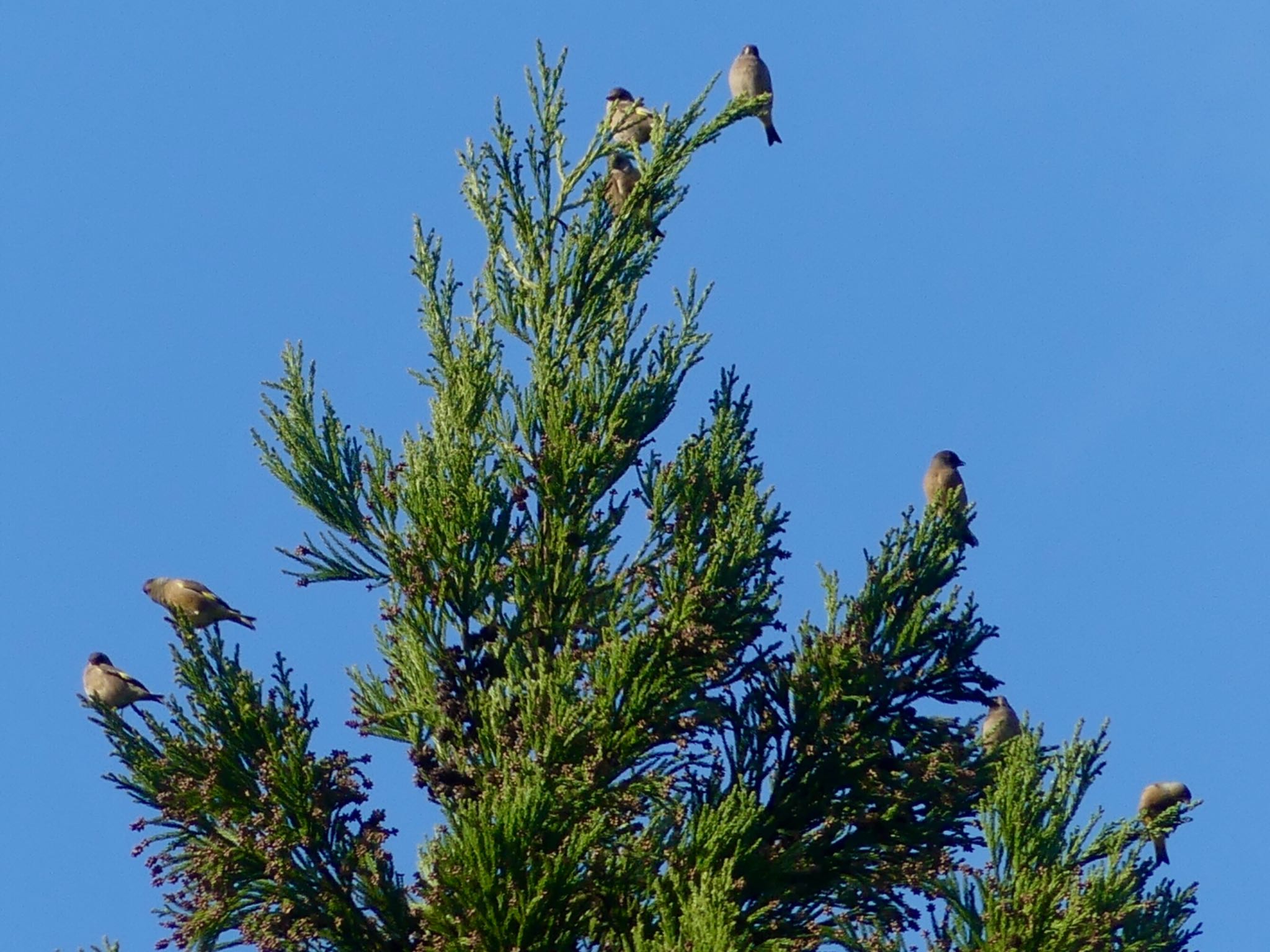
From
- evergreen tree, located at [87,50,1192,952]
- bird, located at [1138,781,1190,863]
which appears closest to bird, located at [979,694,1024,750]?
bird, located at [1138,781,1190,863]

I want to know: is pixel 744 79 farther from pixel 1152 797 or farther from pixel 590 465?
pixel 590 465

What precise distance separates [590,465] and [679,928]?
2.03 meters

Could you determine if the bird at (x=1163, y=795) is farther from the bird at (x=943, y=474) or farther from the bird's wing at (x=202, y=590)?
the bird's wing at (x=202, y=590)

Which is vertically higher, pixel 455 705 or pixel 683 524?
pixel 683 524

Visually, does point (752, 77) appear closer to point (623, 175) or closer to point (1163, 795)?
point (623, 175)

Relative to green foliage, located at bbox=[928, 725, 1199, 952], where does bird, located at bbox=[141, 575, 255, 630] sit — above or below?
above

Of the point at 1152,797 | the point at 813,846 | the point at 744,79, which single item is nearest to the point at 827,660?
the point at 813,846

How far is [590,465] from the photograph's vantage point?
23.6 feet

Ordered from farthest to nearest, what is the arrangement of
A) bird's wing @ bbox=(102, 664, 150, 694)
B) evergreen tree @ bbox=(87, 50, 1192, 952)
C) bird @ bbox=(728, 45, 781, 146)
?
bird @ bbox=(728, 45, 781, 146) < bird's wing @ bbox=(102, 664, 150, 694) < evergreen tree @ bbox=(87, 50, 1192, 952)

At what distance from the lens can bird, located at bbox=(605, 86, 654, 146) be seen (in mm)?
8414

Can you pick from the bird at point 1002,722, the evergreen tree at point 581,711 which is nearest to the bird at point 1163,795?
the bird at point 1002,722

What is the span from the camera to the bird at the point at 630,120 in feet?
27.6

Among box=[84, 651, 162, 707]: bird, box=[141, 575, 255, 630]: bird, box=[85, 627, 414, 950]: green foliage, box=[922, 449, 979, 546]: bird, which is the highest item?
box=[922, 449, 979, 546]: bird

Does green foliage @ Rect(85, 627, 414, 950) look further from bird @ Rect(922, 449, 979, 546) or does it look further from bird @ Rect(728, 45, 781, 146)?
bird @ Rect(728, 45, 781, 146)
